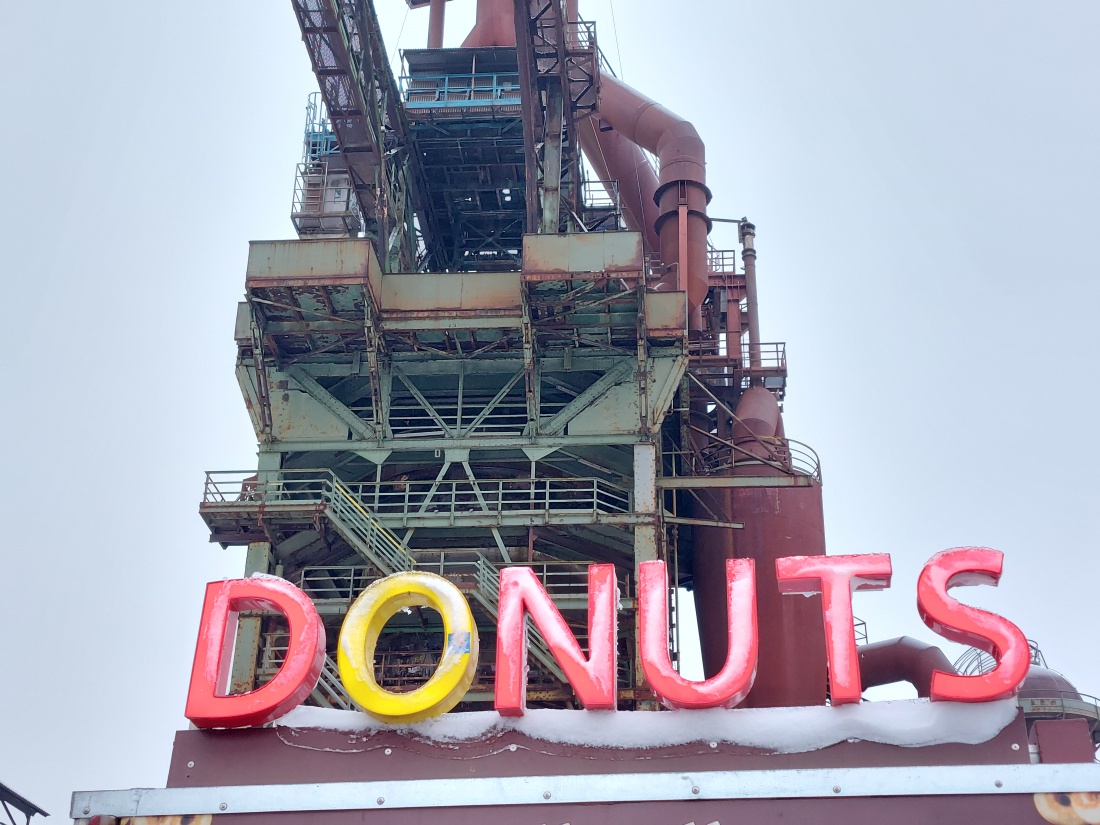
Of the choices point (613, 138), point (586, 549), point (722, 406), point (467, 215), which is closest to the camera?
point (586, 549)

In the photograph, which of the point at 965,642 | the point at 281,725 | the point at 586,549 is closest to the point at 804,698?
the point at 586,549

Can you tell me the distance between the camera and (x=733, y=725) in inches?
857

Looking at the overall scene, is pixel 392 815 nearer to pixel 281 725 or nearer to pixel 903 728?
pixel 281 725

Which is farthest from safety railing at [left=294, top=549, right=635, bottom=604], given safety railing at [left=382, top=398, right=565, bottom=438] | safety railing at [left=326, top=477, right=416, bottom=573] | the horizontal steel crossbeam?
the horizontal steel crossbeam

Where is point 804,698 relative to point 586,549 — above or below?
below

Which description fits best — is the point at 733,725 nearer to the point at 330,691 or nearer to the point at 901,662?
the point at 330,691

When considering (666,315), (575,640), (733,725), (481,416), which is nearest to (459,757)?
(575,640)

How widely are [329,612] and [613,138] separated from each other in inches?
887

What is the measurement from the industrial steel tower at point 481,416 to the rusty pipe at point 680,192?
2.52 ft

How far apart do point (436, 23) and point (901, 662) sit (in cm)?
2716

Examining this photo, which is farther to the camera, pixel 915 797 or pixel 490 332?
pixel 490 332

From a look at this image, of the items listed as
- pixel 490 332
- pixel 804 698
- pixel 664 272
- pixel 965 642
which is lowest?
pixel 965 642

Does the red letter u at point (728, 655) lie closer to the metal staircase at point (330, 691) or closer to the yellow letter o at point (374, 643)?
the yellow letter o at point (374, 643)

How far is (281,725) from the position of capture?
22234mm
